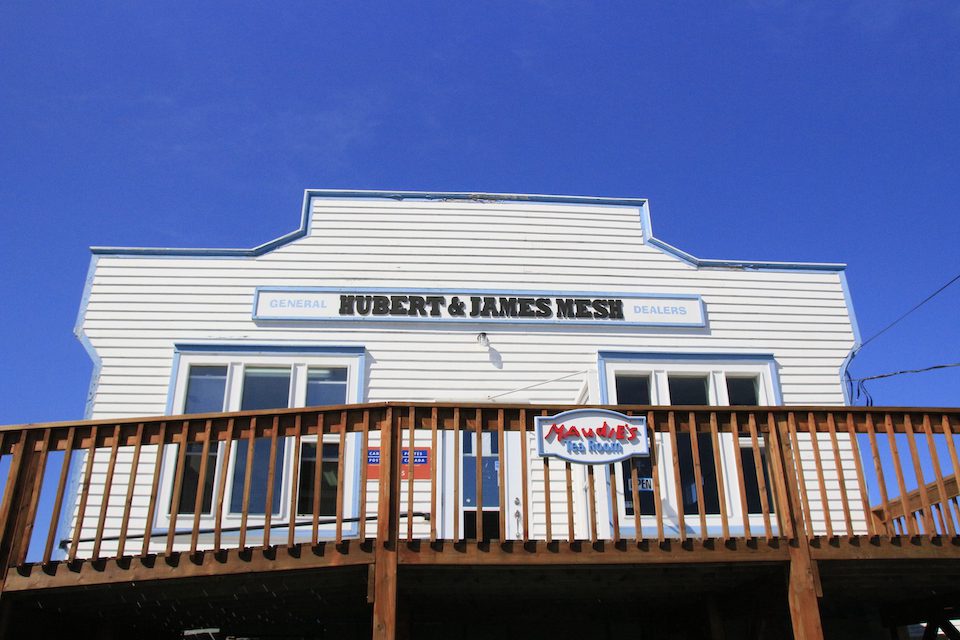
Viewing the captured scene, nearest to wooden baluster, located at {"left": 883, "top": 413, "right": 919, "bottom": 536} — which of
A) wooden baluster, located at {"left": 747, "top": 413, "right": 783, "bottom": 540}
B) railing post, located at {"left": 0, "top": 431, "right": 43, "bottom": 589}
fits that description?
wooden baluster, located at {"left": 747, "top": 413, "right": 783, "bottom": 540}

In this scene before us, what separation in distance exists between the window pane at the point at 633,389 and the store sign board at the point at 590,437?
3.39 m

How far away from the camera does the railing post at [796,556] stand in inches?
248

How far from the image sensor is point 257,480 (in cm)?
905

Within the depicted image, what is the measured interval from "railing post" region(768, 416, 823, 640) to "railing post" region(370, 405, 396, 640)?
3.08 metres

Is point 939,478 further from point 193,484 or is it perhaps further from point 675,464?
point 193,484

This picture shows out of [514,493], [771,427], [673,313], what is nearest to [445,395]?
[514,493]

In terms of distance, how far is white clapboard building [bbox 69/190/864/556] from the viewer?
368 inches

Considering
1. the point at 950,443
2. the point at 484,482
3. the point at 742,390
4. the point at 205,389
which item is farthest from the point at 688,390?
the point at 205,389

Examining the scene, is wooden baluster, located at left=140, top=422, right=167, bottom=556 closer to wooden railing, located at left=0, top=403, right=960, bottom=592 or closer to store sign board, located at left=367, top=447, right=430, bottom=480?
wooden railing, located at left=0, top=403, right=960, bottom=592

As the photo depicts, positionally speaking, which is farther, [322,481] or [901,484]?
[322,481]

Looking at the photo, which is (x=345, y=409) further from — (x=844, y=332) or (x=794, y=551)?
(x=844, y=332)

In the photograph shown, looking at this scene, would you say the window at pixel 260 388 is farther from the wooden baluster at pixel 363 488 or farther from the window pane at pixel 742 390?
the window pane at pixel 742 390

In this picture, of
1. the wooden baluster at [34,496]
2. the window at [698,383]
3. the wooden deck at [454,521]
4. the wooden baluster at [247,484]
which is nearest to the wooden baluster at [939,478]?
the wooden deck at [454,521]

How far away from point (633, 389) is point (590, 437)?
144 inches
